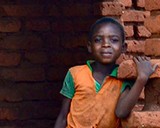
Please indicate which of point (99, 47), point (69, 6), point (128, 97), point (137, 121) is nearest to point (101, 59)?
point (99, 47)

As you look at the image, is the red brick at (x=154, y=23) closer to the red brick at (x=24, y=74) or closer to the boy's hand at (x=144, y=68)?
the boy's hand at (x=144, y=68)

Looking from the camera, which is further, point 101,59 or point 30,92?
point 30,92

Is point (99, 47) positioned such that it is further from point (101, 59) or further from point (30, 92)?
point (30, 92)

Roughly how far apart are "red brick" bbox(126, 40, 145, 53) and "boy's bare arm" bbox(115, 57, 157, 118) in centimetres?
64

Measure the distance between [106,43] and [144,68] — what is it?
0.42 m

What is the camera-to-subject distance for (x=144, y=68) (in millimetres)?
2844

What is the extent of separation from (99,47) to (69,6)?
54.9 inches

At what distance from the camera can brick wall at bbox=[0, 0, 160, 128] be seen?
15.0 ft

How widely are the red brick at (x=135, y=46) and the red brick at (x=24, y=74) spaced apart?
45.3 inches

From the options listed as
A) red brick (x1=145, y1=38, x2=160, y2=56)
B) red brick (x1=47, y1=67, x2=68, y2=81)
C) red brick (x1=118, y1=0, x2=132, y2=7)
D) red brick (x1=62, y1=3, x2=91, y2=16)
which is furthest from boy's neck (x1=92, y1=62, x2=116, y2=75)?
red brick (x1=47, y1=67, x2=68, y2=81)

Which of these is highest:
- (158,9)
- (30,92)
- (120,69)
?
(158,9)

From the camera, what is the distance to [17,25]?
15.0ft

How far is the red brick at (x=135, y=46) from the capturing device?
3.71 metres

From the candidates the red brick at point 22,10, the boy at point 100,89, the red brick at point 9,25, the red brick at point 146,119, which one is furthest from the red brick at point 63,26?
the red brick at point 146,119
